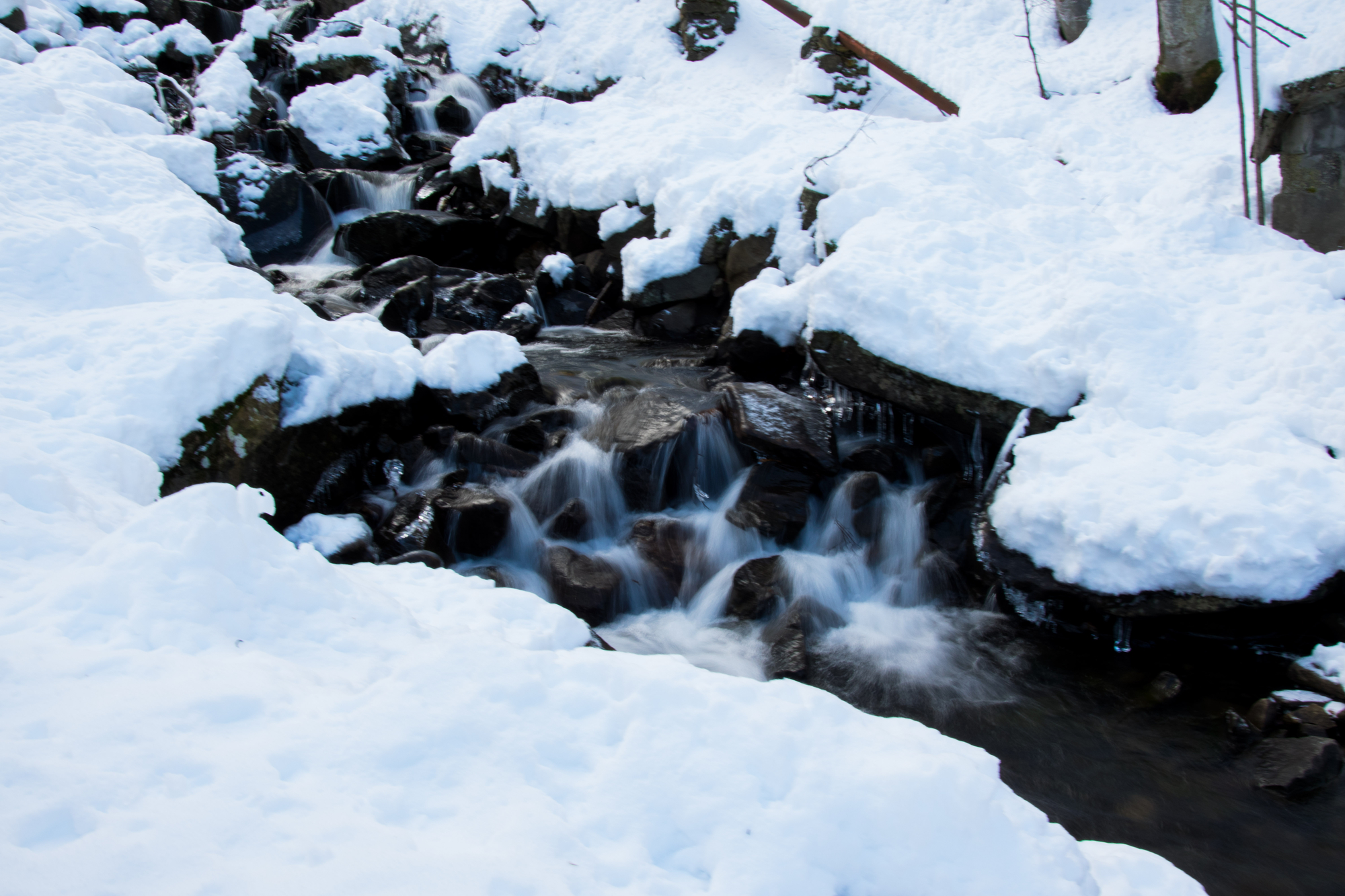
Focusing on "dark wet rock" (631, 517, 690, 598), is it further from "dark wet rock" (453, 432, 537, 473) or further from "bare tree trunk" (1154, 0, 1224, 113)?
"bare tree trunk" (1154, 0, 1224, 113)

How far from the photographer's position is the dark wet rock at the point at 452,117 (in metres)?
16.5

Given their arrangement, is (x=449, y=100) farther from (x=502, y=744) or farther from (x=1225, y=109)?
(x=502, y=744)

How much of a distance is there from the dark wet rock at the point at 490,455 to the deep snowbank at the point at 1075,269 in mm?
2548

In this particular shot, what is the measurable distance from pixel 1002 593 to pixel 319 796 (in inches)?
181

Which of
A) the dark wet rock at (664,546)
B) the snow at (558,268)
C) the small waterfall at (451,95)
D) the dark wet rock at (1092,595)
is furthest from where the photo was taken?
the small waterfall at (451,95)

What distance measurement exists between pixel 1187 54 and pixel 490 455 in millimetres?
9022

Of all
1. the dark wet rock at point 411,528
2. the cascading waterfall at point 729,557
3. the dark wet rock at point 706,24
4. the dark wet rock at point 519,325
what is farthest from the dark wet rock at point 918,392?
the dark wet rock at point 706,24

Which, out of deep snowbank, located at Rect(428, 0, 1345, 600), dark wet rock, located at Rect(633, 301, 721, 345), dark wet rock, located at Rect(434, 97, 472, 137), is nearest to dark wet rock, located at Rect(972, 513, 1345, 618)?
deep snowbank, located at Rect(428, 0, 1345, 600)

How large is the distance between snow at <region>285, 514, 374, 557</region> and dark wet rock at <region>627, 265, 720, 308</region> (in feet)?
15.2

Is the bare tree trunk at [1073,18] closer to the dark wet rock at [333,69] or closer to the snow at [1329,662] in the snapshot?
the snow at [1329,662]

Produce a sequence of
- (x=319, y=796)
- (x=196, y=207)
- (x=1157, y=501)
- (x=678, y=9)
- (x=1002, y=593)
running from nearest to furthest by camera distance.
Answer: (x=319, y=796) < (x=1157, y=501) < (x=1002, y=593) < (x=196, y=207) < (x=678, y=9)

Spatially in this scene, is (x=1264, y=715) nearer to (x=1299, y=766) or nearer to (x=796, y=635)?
(x=1299, y=766)

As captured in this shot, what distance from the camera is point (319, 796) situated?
195 centimetres

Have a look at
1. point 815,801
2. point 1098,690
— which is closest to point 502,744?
point 815,801
